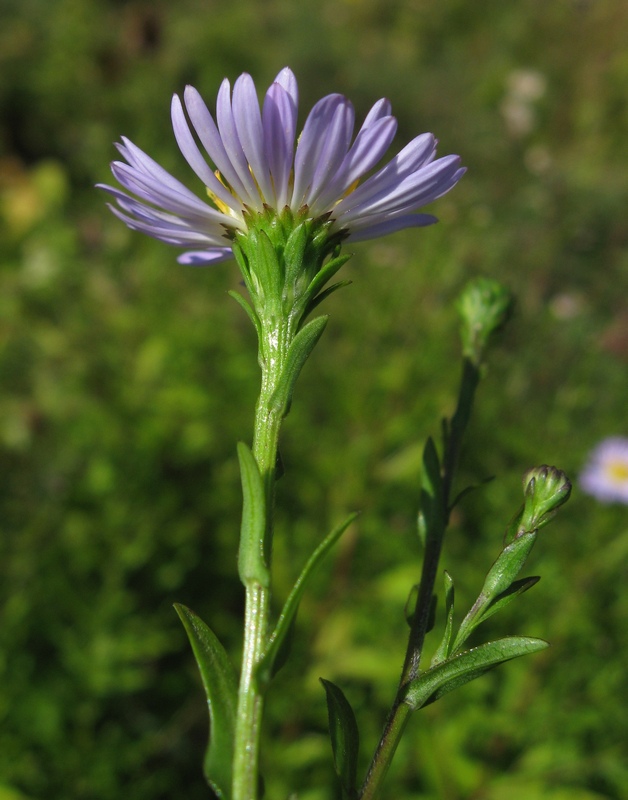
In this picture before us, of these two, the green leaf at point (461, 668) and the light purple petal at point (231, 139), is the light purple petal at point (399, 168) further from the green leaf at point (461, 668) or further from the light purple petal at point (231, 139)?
the green leaf at point (461, 668)

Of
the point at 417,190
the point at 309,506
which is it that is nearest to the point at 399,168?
the point at 417,190

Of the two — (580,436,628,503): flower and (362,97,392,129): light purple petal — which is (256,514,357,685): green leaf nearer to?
(362,97,392,129): light purple petal

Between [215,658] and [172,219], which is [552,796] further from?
[172,219]

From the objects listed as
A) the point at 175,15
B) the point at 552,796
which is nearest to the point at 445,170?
the point at 552,796

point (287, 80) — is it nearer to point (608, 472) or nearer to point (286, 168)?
point (286, 168)

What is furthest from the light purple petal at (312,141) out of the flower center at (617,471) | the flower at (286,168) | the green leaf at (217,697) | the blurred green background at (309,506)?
the flower center at (617,471)
